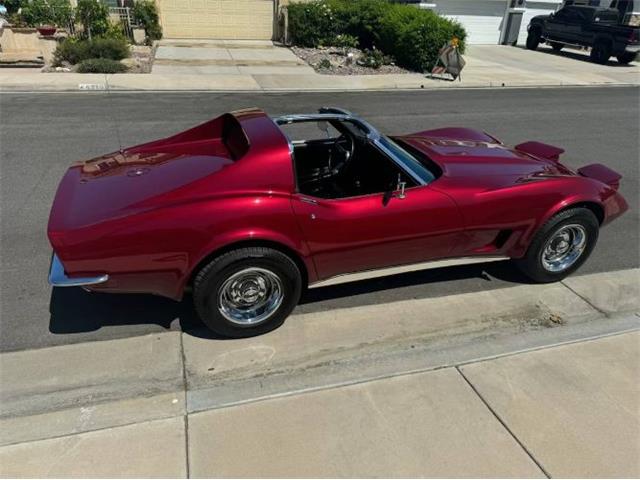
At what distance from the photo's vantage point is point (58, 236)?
9.71ft

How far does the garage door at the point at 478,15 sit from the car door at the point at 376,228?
19870mm

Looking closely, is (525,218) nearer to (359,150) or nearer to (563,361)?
(563,361)

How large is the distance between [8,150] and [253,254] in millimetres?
5915

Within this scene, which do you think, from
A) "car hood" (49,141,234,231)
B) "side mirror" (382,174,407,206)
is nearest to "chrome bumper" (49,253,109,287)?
"car hood" (49,141,234,231)

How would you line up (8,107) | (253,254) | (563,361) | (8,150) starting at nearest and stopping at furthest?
(253,254), (563,361), (8,150), (8,107)

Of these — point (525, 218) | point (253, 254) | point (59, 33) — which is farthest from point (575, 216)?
point (59, 33)

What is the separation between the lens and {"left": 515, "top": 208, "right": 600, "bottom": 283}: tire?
157 inches

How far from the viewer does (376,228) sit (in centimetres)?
348

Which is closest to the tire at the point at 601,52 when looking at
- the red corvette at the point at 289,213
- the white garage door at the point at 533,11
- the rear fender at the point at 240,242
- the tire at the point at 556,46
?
the tire at the point at 556,46

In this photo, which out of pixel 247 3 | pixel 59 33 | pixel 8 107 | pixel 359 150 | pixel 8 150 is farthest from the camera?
pixel 247 3

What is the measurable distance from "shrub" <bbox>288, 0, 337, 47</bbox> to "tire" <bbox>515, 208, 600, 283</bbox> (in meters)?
16.3

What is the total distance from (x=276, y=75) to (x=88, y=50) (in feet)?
17.7

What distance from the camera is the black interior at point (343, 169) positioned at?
12.6ft

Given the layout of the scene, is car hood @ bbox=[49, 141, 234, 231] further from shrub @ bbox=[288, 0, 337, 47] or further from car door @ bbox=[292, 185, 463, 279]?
shrub @ bbox=[288, 0, 337, 47]
